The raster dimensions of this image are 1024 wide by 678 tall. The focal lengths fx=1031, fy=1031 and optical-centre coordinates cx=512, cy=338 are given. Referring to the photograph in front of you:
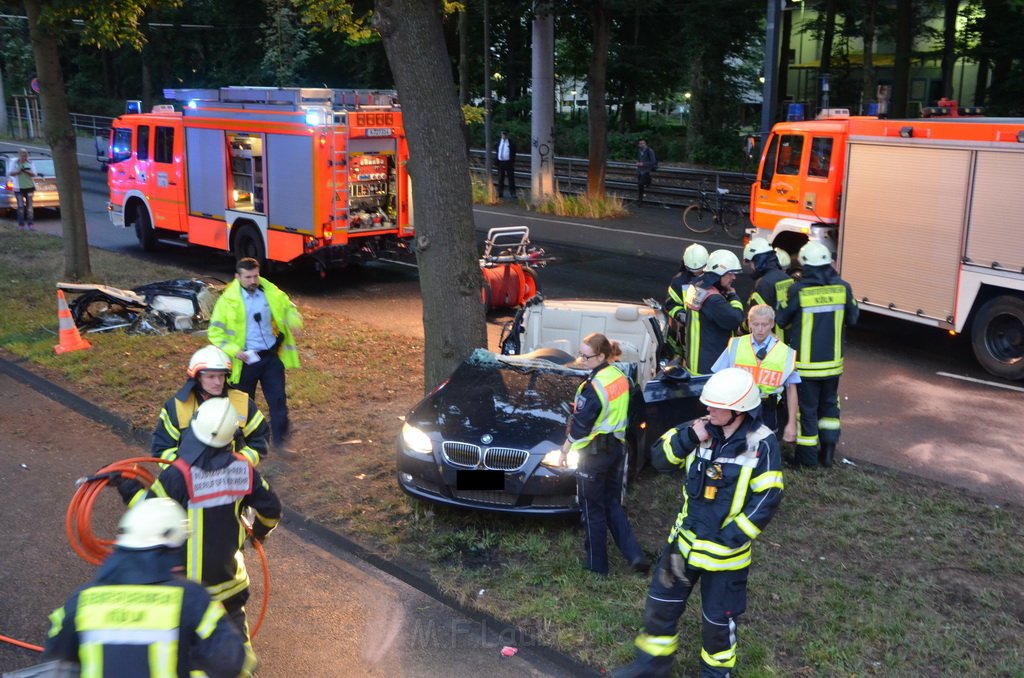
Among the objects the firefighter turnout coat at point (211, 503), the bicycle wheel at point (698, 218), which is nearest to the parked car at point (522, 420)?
the firefighter turnout coat at point (211, 503)

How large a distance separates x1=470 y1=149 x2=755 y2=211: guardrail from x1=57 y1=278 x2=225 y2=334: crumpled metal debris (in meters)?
13.8

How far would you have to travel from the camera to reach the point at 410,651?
17.8ft

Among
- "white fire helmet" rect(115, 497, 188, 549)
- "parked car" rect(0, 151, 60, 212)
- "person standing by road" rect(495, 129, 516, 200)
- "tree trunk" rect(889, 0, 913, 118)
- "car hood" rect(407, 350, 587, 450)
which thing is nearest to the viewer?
"white fire helmet" rect(115, 497, 188, 549)

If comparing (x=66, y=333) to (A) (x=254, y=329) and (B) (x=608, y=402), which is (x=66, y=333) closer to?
(A) (x=254, y=329)

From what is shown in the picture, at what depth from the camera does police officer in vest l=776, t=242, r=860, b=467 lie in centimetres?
786

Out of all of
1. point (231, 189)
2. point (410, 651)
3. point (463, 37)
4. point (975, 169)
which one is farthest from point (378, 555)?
point (463, 37)

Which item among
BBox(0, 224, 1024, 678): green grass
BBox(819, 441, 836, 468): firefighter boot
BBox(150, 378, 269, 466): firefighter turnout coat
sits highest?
BBox(150, 378, 269, 466): firefighter turnout coat

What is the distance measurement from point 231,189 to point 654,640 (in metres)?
13.1

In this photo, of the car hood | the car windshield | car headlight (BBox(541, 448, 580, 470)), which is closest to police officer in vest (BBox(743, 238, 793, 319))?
→ the car hood

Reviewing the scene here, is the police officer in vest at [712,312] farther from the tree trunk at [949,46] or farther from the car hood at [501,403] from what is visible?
the tree trunk at [949,46]

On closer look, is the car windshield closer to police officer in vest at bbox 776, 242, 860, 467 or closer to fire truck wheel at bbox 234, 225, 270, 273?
fire truck wheel at bbox 234, 225, 270, 273

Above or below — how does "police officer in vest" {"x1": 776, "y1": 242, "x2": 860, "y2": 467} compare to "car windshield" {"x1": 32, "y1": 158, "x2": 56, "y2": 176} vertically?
below

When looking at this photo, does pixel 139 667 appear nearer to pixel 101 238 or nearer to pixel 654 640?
pixel 654 640

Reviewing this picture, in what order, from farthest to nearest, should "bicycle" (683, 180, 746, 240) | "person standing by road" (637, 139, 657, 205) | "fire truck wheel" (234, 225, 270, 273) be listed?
"person standing by road" (637, 139, 657, 205) → "bicycle" (683, 180, 746, 240) → "fire truck wheel" (234, 225, 270, 273)
